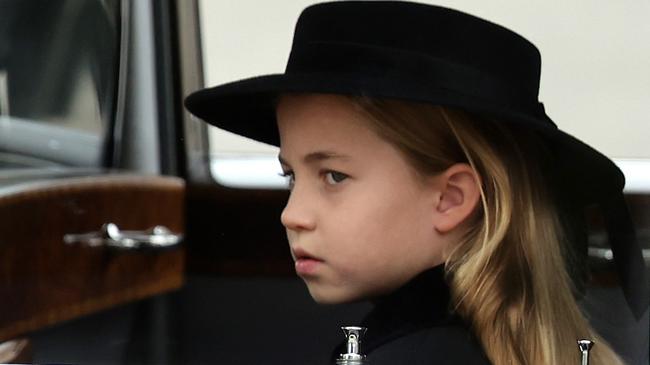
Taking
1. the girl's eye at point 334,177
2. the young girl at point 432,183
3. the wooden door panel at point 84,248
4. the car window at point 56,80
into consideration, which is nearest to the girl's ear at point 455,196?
the young girl at point 432,183

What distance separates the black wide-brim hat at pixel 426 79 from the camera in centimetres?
126

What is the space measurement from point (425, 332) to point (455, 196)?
152 mm

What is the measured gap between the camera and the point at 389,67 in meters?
1.26

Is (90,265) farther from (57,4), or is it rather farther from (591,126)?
(591,126)

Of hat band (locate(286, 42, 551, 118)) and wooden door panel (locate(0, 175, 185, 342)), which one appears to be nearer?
hat band (locate(286, 42, 551, 118))

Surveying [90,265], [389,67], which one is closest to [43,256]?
[90,265]

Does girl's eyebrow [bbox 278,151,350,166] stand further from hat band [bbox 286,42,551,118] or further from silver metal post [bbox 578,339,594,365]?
silver metal post [bbox 578,339,594,365]

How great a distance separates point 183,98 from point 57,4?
0.20 meters

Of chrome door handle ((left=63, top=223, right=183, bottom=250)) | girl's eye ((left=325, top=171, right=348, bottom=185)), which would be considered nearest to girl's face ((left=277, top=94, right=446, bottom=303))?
girl's eye ((left=325, top=171, right=348, bottom=185))

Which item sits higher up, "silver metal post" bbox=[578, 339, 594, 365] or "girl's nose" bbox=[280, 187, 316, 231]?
"girl's nose" bbox=[280, 187, 316, 231]

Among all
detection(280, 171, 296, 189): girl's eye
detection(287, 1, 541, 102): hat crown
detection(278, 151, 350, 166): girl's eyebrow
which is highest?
detection(287, 1, 541, 102): hat crown

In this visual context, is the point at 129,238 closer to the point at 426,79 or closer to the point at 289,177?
the point at 289,177

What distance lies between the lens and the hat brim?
1249 mm

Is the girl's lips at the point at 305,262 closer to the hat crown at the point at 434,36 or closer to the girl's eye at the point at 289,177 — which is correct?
the girl's eye at the point at 289,177
